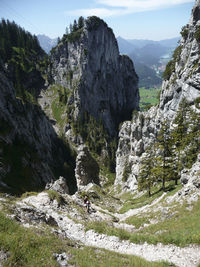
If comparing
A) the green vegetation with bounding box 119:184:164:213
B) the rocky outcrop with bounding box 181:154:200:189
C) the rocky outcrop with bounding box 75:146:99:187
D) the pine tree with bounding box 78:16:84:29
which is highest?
the pine tree with bounding box 78:16:84:29

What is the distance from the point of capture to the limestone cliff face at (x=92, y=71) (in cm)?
16050

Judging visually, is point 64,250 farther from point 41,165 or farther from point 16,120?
point 16,120

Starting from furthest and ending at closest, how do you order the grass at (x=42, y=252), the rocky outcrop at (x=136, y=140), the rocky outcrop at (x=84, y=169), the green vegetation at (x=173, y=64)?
the rocky outcrop at (x=136, y=140)
the green vegetation at (x=173, y=64)
the rocky outcrop at (x=84, y=169)
the grass at (x=42, y=252)

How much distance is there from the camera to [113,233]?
17719 mm

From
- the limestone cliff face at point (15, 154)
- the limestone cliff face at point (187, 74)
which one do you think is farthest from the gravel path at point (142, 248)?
the limestone cliff face at point (187, 74)

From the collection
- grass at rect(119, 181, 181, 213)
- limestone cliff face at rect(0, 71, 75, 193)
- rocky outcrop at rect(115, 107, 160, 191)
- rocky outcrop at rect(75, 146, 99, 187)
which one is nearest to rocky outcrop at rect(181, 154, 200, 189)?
grass at rect(119, 181, 181, 213)

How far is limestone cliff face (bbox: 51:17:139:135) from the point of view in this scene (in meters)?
160

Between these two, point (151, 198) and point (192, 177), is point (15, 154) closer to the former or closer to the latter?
point (151, 198)

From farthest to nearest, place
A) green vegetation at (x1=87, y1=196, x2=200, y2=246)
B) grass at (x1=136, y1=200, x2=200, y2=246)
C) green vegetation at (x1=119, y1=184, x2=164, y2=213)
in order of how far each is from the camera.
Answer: green vegetation at (x1=119, y1=184, x2=164, y2=213) → green vegetation at (x1=87, y1=196, x2=200, y2=246) → grass at (x1=136, y1=200, x2=200, y2=246)

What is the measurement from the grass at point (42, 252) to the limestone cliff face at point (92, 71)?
14186 cm

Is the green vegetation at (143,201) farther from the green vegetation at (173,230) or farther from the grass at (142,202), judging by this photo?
the green vegetation at (173,230)

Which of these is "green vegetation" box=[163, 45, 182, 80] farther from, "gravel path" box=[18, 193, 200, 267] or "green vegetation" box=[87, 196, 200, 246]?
"gravel path" box=[18, 193, 200, 267]

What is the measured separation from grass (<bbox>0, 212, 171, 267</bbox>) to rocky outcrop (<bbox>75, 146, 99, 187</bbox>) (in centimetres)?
5152

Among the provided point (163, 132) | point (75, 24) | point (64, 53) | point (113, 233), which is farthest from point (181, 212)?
point (75, 24)
